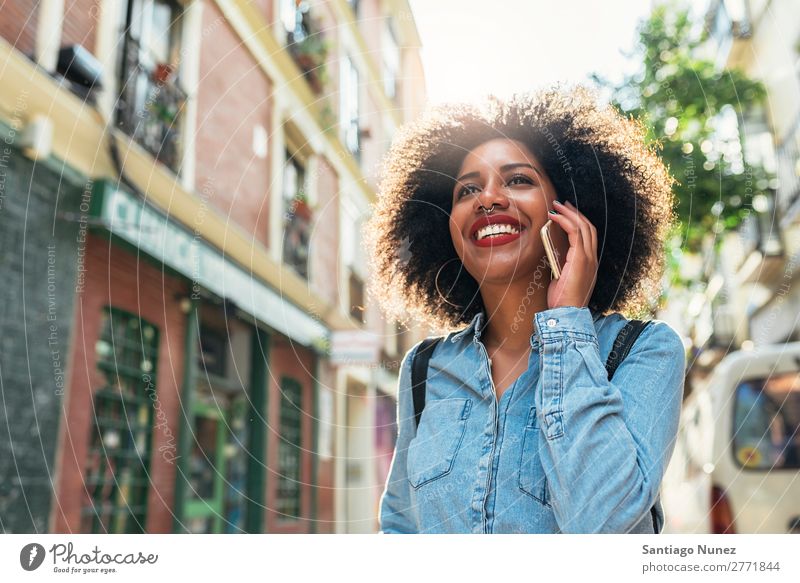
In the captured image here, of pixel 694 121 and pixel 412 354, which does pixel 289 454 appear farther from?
pixel 412 354

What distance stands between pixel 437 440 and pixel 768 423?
280cm

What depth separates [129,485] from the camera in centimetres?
401

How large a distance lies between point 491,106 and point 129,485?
3.41m

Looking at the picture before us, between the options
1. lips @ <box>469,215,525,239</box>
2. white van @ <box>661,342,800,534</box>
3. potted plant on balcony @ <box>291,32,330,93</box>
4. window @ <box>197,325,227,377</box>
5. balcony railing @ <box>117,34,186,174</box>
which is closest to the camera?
lips @ <box>469,215,525,239</box>

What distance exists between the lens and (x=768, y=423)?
3.36 meters

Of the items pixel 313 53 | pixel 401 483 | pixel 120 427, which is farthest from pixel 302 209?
pixel 401 483

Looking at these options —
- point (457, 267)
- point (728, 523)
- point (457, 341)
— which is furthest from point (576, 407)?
point (728, 523)

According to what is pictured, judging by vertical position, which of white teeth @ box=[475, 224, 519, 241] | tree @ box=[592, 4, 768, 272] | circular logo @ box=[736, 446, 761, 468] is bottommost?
circular logo @ box=[736, 446, 761, 468]

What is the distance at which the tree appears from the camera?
278cm

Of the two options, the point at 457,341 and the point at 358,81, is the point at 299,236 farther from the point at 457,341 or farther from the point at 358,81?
the point at 457,341

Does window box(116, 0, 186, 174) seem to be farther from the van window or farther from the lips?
the van window

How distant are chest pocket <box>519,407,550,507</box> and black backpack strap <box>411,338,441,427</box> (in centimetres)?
22
